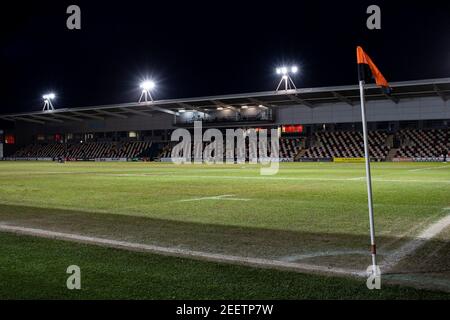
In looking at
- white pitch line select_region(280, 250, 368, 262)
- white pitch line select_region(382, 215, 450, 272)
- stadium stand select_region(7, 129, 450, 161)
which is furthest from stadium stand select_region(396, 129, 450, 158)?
white pitch line select_region(280, 250, 368, 262)

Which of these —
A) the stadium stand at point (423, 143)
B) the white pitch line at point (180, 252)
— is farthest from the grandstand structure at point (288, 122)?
the white pitch line at point (180, 252)

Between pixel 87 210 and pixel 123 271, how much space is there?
658 centimetres

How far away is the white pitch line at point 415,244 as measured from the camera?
6.07 meters

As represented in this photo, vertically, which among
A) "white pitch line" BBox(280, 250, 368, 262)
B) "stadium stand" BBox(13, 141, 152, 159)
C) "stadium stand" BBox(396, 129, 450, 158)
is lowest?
"white pitch line" BBox(280, 250, 368, 262)

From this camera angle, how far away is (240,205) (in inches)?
496

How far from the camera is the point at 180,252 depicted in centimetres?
674

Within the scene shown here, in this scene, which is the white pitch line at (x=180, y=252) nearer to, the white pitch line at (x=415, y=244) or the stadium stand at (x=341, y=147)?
the white pitch line at (x=415, y=244)

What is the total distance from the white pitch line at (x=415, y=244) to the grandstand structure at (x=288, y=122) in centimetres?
4427

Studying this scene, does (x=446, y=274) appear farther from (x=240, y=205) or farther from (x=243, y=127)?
(x=243, y=127)

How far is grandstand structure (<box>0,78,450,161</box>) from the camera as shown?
59.7 metres

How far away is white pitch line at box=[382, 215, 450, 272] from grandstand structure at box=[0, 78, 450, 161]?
44.3 m

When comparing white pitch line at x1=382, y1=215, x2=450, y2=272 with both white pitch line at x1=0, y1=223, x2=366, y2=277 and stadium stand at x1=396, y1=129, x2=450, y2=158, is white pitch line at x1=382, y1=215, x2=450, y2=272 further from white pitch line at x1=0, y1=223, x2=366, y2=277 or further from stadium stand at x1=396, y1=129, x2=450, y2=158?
stadium stand at x1=396, y1=129, x2=450, y2=158

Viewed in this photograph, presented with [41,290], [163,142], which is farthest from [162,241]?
[163,142]
